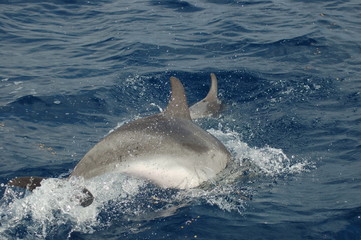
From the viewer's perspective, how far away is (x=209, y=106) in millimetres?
12773

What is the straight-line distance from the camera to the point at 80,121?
39.4 feet

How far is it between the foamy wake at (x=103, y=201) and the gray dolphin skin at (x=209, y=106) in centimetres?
357

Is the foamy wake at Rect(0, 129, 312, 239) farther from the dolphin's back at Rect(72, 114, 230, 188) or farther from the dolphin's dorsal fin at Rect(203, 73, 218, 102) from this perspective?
the dolphin's dorsal fin at Rect(203, 73, 218, 102)

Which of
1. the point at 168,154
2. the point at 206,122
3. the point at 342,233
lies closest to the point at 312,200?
the point at 342,233

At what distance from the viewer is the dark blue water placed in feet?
24.1

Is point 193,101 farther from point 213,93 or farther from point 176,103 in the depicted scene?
point 176,103

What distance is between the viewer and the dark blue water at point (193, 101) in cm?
733

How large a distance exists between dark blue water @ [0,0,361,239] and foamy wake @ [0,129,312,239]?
0.07ft

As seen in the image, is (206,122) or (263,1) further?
(263,1)

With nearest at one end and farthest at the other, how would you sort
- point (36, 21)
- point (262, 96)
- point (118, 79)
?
point (262, 96)
point (118, 79)
point (36, 21)

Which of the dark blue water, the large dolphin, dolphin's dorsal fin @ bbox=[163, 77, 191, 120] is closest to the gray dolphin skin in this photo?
the dark blue water

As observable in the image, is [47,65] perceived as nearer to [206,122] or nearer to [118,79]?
[118,79]

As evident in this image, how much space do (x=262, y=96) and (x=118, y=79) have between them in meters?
3.85

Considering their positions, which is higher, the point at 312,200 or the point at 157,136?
the point at 157,136
